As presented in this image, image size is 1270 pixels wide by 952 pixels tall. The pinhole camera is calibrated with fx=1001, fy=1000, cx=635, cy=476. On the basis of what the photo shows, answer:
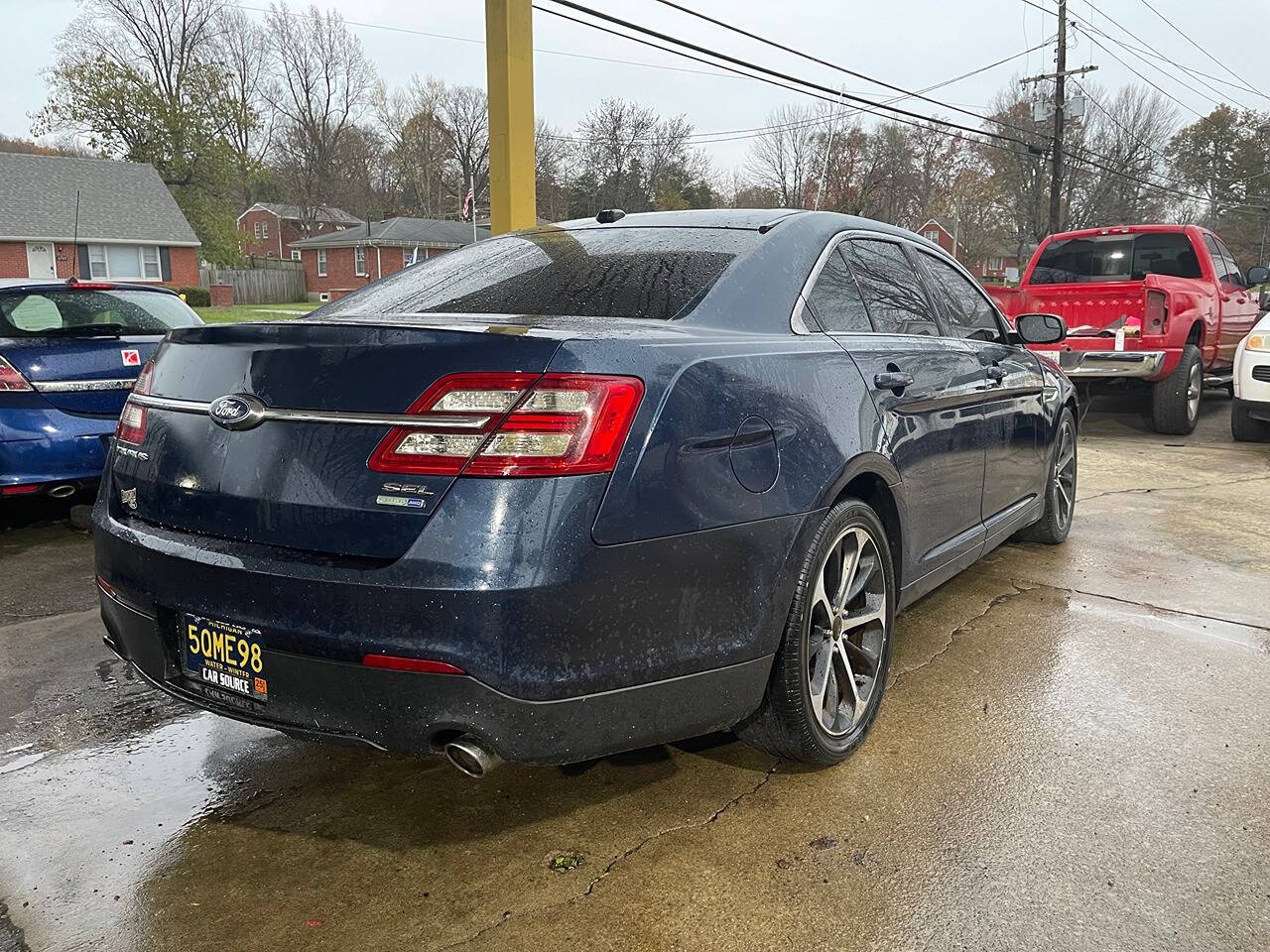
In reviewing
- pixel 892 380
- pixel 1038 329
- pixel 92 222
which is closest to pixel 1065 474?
pixel 1038 329

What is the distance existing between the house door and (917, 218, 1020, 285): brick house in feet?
130

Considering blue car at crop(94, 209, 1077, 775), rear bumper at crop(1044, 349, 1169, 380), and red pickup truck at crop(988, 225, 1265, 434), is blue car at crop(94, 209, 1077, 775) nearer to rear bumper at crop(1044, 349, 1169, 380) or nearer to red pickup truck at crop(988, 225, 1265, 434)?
red pickup truck at crop(988, 225, 1265, 434)

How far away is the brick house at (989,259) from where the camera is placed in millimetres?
57459

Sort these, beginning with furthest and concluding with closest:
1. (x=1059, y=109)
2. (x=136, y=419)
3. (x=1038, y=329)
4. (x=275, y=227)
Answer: (x=275, y=227)
(x=1059, y=109)
(x=1038, y=329)
(x=136, y=419)

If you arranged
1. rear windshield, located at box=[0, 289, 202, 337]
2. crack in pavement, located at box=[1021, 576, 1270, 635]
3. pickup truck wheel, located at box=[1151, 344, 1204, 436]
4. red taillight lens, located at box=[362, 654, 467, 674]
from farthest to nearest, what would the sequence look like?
pickup truck wheel, located at box=[1151, 344, 1204, 436]
rear windshield, located at box=[0, 289, 202, 337]
crack in pavement, located at box=[1021, 576, 1270, 635]
red taillight lens, located at box=[362, 654, 467, 674]

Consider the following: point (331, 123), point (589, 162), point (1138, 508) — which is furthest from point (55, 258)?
point (1138, 508)

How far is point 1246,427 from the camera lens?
30.8ft

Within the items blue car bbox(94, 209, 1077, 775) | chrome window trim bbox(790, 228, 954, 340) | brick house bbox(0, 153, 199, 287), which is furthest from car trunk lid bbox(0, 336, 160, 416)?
brick house bbox(0, 153, 199, 287)

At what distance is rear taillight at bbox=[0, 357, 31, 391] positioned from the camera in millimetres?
5180

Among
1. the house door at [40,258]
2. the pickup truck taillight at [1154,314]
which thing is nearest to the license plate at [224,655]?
the pickup truck taillight at [1154,314]

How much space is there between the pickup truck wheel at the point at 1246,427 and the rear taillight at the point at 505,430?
9.14 meters

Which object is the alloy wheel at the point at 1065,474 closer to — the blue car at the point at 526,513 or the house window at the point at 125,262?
the blue car at the point at 526,513

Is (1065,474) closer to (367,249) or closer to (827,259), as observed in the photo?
(827,259)

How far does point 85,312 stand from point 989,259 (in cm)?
6592
